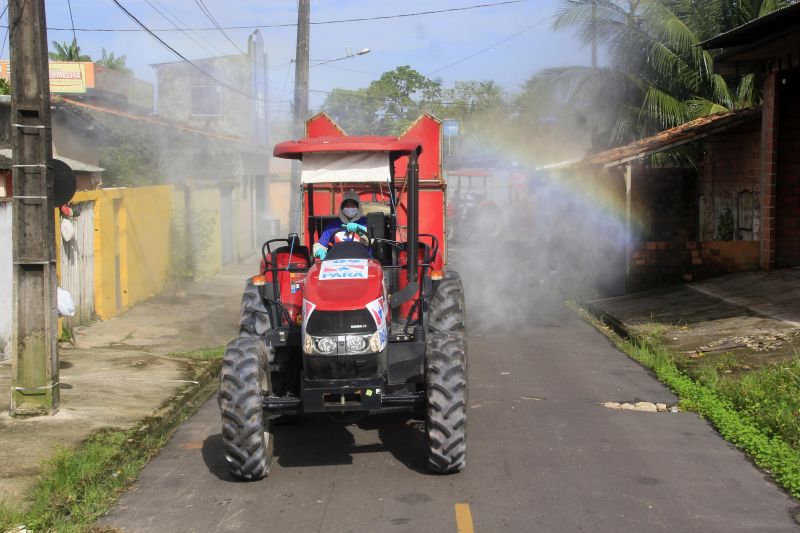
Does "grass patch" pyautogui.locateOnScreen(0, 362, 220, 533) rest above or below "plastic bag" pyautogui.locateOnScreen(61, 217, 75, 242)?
below

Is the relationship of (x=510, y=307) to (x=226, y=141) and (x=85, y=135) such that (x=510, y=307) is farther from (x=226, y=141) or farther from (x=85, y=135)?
(x=226, y=141)

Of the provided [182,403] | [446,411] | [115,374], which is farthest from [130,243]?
[446,411]

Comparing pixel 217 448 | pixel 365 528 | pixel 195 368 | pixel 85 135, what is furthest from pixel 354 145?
pixel 85 135

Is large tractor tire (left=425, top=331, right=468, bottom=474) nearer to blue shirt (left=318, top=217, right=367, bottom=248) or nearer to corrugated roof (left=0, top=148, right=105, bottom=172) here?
blue shirt (left=318, top=217, right=367, bottom=248)

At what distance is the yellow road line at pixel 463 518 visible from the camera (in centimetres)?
609

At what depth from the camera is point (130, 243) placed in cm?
1803

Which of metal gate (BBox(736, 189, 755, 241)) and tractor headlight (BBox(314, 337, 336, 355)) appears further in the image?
metal gate (BBox(736, 189, 755, 241))

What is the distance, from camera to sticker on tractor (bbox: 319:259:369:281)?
24.2ft

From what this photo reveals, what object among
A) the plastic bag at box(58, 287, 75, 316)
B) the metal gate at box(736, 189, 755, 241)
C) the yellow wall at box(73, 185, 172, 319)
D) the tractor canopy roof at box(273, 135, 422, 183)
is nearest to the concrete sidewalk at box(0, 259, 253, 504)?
the yellow wall at box(73, 185, 172, 319)

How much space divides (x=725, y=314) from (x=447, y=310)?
6.67m

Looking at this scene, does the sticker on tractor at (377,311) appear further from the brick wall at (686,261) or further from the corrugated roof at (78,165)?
the brick wall at (686,261)

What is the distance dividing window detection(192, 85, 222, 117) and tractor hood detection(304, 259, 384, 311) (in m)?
41.7

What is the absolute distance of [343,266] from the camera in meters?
7.55

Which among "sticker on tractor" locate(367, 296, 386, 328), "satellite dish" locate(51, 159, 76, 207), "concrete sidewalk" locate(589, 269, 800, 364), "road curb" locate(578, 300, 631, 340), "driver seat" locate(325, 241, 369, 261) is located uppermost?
"satellite dish" locate(51, 159, 76, 207)
